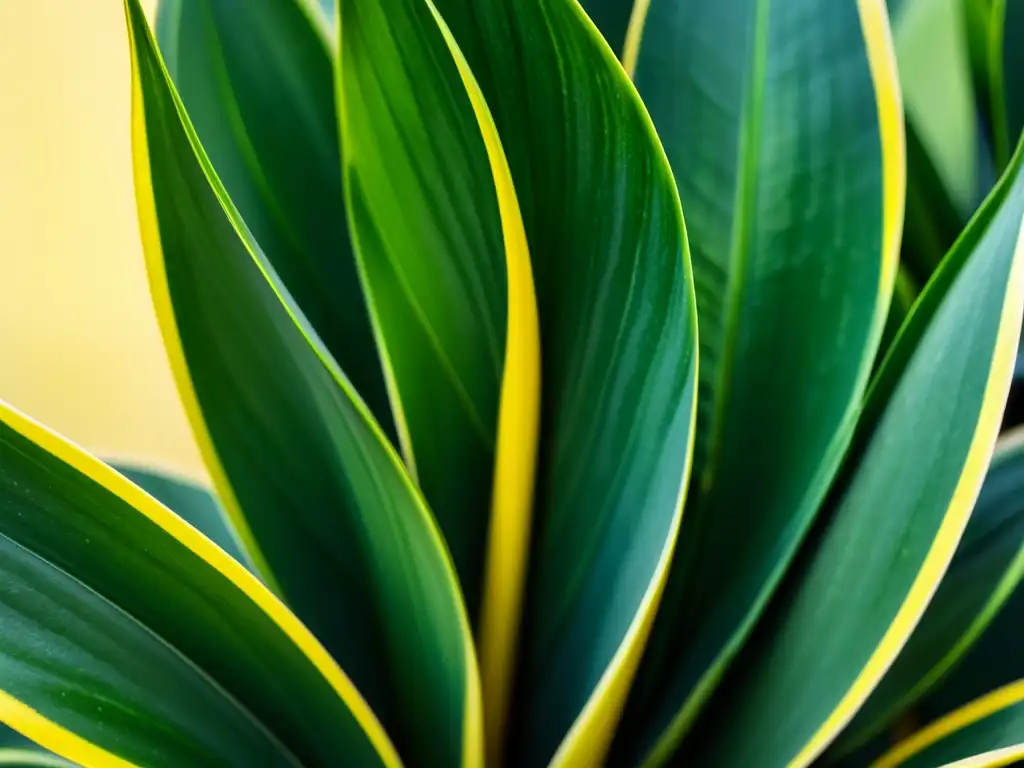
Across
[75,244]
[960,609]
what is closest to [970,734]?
[960,609]

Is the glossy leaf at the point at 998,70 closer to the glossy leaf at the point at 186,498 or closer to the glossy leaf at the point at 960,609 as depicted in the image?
the glossy leaf at the point at 960,609

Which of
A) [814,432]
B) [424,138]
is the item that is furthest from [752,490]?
[424,138]

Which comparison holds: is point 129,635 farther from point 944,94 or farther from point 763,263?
point 944,94

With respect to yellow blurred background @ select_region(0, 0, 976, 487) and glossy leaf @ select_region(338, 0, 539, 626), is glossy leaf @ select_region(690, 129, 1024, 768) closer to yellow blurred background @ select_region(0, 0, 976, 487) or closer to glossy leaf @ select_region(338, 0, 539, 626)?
glossy leaf @ select_region(338, 0, 539, 626)

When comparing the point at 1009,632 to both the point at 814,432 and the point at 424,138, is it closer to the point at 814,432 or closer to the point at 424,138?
the point at 814,432

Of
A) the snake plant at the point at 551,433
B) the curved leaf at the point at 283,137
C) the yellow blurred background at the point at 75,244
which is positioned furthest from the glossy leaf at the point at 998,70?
the yellow blurred background at the point at 75,244
